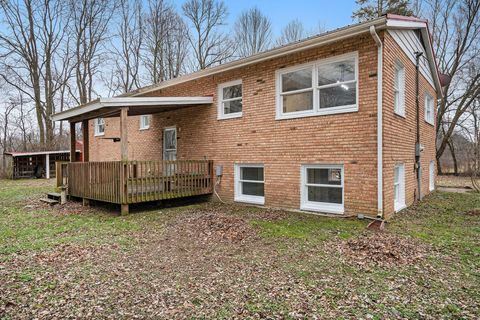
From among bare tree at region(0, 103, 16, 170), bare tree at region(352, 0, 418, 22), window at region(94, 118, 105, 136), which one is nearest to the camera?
window at region(94, 118, 105, 136)

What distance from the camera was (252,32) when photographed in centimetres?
2844

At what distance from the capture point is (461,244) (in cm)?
546

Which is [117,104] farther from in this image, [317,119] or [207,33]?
[207,33]

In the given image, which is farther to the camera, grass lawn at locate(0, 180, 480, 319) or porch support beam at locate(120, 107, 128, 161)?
porch support beam at locate(120, 107, 128, 161)

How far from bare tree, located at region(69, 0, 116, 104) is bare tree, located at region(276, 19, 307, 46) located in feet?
49.5

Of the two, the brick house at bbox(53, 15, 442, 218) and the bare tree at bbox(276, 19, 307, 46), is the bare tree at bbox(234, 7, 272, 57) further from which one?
the brick house at bbox(53, 15, 442, 218)

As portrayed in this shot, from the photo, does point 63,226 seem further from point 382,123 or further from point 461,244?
point 461,244

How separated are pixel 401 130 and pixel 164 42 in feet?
74.9

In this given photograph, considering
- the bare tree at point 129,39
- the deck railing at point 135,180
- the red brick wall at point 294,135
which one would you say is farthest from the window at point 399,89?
the bare tree at point 129,39

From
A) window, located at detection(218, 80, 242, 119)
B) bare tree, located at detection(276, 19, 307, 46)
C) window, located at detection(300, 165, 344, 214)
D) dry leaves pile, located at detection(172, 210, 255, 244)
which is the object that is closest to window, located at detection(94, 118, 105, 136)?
window, located at detection(218, 80, 242, 119)

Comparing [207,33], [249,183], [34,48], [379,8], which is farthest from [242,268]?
[34,48]

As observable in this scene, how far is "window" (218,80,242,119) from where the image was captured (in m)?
10.0

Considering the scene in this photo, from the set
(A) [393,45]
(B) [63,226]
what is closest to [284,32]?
(A) [393,45]

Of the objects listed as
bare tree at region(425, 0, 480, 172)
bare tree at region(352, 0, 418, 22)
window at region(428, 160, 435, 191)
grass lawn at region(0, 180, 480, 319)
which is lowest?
grass lawn at region(0, 180, 480, 319)
